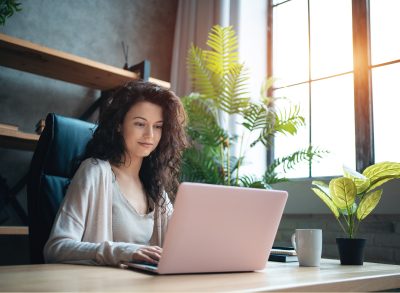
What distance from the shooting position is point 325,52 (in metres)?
2.77

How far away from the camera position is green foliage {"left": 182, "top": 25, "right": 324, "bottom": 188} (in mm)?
2453

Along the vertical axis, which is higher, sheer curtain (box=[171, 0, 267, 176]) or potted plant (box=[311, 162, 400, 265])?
sheer curtain (box=[171, 0, 267, 176])

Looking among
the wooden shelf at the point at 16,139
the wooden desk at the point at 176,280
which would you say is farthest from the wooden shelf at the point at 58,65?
the wooden desk at the point at 176,280

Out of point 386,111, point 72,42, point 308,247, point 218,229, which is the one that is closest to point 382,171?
point 308,247

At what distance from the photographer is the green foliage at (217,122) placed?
8.05 ft

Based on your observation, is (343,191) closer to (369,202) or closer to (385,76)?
(369,202)

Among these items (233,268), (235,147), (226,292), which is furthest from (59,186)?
(235,147)

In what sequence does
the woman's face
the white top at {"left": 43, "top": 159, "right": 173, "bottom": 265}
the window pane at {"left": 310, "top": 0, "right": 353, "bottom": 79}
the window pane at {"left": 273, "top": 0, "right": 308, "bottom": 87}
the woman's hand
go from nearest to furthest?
1. the woman's hand
2. the white top at {"left": 43, "top": 159, "right": 173, "bottom": 265}
3. the woman's face
4. the window pane at {"left": 310, "top": 0, "right": 353, "bottom": 79}
5. the window pane at {"left": 273, "top": 0, "right": 308, "bottom": 87}

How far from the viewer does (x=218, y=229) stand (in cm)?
88

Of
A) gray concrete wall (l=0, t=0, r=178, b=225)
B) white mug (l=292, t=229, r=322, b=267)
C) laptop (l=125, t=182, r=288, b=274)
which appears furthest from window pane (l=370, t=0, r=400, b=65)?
laptop (l=125, t=182, r=288, b=274)

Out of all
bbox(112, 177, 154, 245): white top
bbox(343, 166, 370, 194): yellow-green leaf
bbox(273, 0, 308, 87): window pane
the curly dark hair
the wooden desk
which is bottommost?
the wooden desk

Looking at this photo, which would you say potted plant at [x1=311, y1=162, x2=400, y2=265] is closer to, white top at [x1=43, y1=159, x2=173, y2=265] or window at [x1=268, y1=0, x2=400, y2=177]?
white top at [x1=43, y1=159, x2=173, y2=265]

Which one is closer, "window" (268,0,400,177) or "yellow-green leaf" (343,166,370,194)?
"yellow-green leaf" (343,166,370,194)

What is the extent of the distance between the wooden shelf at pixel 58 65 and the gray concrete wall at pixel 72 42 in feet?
0.40
